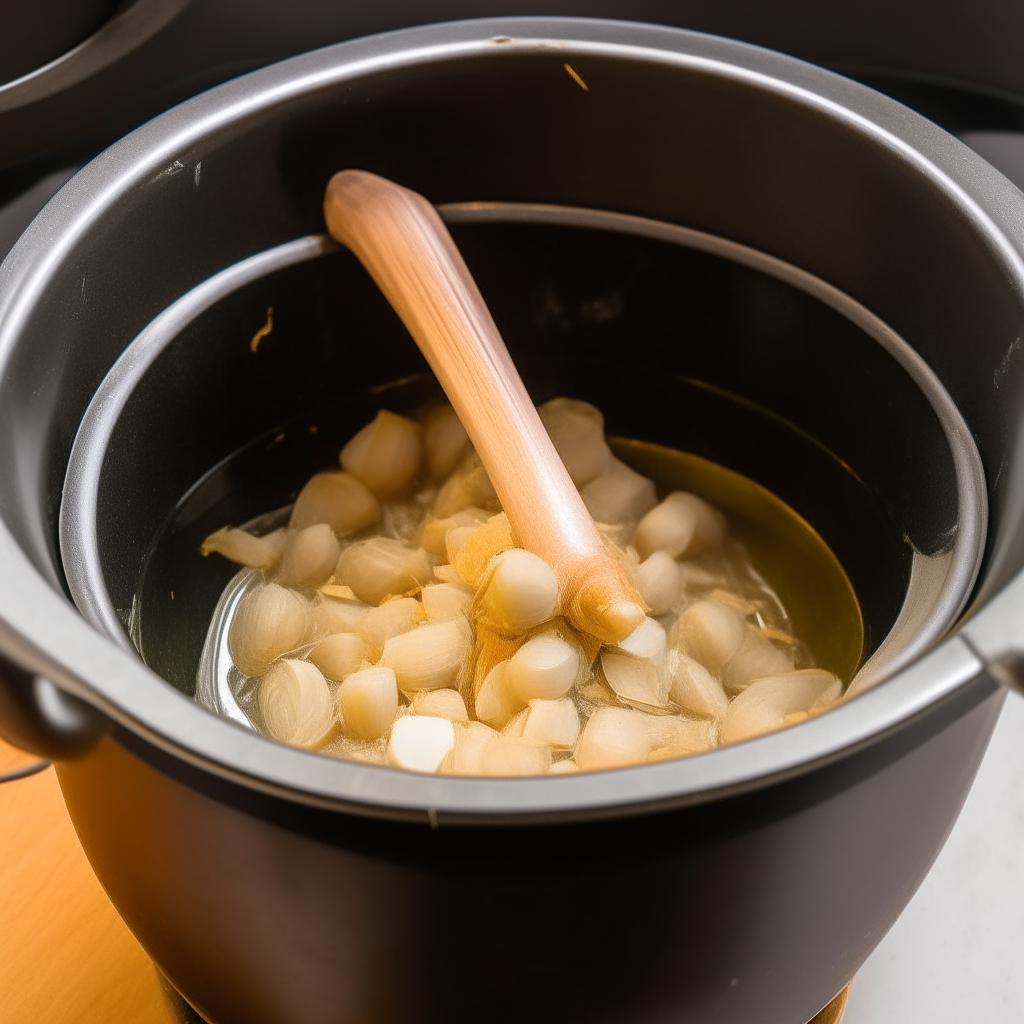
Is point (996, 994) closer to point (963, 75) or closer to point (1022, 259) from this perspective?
point (1022, 259)

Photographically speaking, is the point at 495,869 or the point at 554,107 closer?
the point at 495,869

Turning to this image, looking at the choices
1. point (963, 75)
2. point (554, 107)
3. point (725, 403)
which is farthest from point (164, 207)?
point (963, 75)

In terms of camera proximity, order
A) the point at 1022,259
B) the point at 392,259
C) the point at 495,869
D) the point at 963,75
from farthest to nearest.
→ the point at 963,75, the point at 392,259, the point at 1022,259, the point at 495,869

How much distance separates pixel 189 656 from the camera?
614mm

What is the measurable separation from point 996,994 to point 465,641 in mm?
314

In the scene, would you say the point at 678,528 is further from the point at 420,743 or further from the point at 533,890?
the point at 533,890

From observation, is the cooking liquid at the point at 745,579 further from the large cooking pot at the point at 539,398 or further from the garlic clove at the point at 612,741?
the garlic clove at the point at 612,741

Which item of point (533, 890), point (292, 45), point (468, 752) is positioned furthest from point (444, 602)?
A: point (292, 45)

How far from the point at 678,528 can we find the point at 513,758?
235 millimetres

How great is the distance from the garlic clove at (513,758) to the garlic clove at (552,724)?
0.01m

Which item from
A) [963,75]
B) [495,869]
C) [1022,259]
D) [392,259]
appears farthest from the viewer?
[963,75]

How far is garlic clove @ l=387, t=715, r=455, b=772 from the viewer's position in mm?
456

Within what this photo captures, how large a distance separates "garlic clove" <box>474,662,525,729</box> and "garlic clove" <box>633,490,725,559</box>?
15 cm

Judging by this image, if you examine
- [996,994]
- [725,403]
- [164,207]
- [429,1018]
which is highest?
[164,207]
